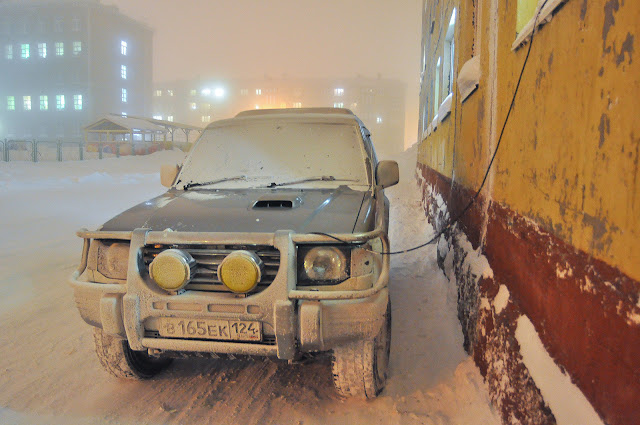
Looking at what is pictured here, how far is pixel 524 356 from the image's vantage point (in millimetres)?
2117

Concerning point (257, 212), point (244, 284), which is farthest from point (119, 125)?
point (244, 284)

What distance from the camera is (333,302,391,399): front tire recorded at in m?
2.58

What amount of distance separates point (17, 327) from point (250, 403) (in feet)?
8.23

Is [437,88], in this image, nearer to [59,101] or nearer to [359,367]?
[359,367]

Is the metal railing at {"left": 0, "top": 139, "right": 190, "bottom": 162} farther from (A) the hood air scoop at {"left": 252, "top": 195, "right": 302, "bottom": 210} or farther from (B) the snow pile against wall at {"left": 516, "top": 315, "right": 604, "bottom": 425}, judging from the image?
(B) the snow pile against wall at {"left": 516, "top": 315, "right": 604, "bottom": 425}

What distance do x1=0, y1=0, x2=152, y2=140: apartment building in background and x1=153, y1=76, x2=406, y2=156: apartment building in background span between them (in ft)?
108

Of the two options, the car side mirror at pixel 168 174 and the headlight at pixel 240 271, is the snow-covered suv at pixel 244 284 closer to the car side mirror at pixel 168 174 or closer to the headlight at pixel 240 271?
the headlight at pixel 240 271

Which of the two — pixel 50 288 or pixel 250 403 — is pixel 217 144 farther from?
pixel 50 288

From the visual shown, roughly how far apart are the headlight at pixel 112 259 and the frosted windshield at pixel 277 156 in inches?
43.3

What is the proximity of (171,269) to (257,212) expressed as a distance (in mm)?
646

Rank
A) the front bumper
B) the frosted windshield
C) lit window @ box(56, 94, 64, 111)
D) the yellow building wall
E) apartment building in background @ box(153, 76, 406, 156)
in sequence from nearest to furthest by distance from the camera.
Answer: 1. the yellow building wall
2. the front bumper
3. the frosted windshield
4. lit window @ box(56, 94, 64, 111)
5. apartment building in background @ box(153, 76, 406, 156)

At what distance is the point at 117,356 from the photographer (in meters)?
2.88

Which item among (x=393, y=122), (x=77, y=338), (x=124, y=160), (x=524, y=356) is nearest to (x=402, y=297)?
(x=524, y=356)

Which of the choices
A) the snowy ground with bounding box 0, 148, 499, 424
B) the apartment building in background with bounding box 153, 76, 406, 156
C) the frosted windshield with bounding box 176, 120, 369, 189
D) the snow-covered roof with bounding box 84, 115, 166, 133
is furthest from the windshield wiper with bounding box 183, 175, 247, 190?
the apartment building in background with bounding box 153, 76, 406, 156
